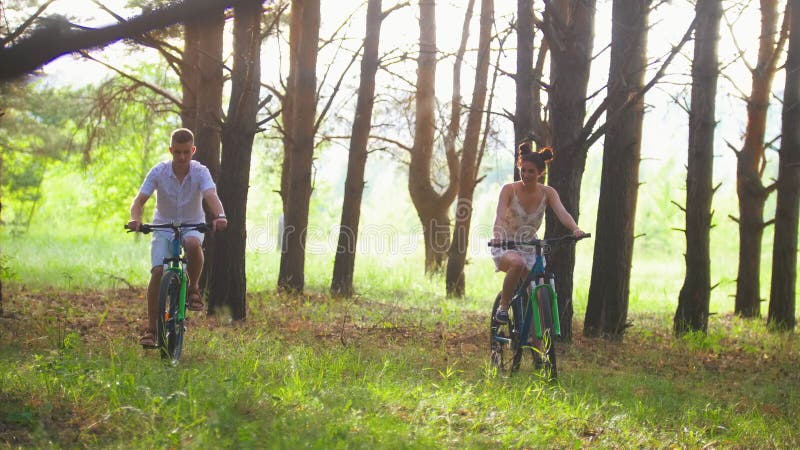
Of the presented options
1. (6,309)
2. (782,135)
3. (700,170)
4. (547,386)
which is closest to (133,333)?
(6,309)

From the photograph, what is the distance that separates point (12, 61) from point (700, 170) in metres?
12.2

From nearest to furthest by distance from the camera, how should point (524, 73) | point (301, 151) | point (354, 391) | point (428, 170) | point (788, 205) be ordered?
point (354, 391)
point (524, 73)
point (788, 205)
point (301, 151)
point (428, 170)

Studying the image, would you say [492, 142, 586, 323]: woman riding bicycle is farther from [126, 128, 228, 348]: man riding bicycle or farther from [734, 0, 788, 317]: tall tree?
[734, 0, 788, 317]: tall tree

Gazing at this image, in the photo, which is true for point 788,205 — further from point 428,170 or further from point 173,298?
point 173,298

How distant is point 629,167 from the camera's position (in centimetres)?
1199

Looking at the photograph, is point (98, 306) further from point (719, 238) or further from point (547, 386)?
point (719, 238)

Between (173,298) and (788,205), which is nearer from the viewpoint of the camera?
(173,298)

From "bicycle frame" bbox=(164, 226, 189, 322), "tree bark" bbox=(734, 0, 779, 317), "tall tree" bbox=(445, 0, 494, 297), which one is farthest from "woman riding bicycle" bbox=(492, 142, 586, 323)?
"tall tree" bbox=(445, 0, 494, 297)

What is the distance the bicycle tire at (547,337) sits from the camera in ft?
25.3

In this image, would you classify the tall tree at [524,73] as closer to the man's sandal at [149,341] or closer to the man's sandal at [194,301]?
the man's sandal at [194,301]

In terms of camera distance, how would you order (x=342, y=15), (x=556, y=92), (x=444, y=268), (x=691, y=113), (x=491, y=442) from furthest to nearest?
(x=444, y=268) → (x=342, y=15) → (x=691, y=113) → (x=556, y=92) → (x=491, y=442)

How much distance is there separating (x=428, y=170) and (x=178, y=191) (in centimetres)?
1619

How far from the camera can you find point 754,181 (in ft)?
57.4

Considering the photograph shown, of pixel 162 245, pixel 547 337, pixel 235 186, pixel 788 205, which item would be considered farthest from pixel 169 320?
pixel 788 205
